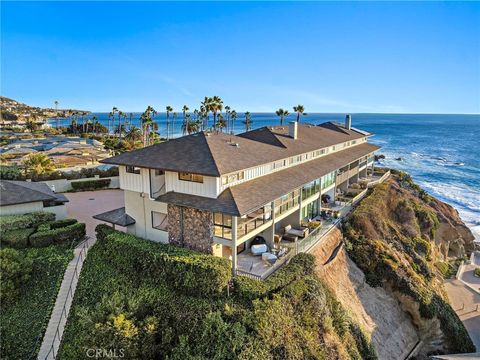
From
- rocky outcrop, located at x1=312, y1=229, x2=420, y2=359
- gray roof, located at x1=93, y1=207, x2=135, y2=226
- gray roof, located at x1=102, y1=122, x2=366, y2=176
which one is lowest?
rocky outcrop, located at x1=312, y1=229, x2=420, y2=359

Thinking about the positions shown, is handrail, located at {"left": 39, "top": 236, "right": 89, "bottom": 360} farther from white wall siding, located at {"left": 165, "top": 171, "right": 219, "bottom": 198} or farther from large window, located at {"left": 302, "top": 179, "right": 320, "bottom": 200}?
large window, located at {"left": 302, "top": 179, "right": 320, "bottom": 200}

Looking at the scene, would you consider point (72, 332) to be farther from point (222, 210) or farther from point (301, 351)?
point (301, 351)

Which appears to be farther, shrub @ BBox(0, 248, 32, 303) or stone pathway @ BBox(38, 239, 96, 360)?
shrub @ BBox(0, 248, 32, 303)

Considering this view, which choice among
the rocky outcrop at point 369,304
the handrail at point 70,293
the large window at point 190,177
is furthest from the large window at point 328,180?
the handrail at point 70,293

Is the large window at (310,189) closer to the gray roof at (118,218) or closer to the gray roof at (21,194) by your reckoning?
the gray roof at (118,218)

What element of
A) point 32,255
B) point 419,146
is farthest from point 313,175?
point 419,146

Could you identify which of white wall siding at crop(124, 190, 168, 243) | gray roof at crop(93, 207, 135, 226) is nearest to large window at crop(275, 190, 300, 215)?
white wall siding at crop(124, 190, 168, 243)
